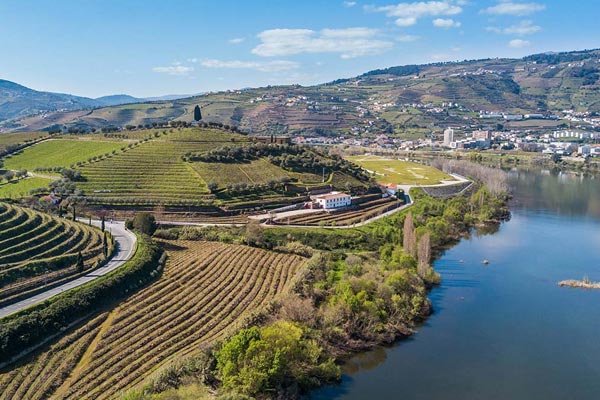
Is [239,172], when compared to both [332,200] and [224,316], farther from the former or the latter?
[224,316]

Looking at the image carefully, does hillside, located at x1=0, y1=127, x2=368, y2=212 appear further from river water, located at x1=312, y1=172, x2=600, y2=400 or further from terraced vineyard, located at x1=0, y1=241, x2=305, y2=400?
river water, located at x1=312, y1=172, x2=600, y2=400

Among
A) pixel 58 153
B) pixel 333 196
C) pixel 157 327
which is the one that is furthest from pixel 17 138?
pixel 157 327

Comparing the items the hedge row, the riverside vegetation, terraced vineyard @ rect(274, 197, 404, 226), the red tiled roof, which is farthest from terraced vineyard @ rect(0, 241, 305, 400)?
the red tiled roof

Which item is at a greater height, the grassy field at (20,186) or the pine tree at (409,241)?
the grassy field at (20,186)

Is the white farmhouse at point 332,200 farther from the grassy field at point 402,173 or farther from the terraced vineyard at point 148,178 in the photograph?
the grassy field at point 402,173

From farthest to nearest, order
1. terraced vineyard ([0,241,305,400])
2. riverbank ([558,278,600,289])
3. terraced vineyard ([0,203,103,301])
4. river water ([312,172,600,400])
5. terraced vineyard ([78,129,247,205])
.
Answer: terraced vineyard ([78,129,247,205])
riverbank ([558,278,600,289])
terraced vineyard ([0,203,103,301])
river water ([312,172,600,400])
terraced vineyard ([0,241,305,400])

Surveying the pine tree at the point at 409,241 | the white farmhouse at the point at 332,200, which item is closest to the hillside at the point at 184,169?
the white farmhouse at the point at 332,200
